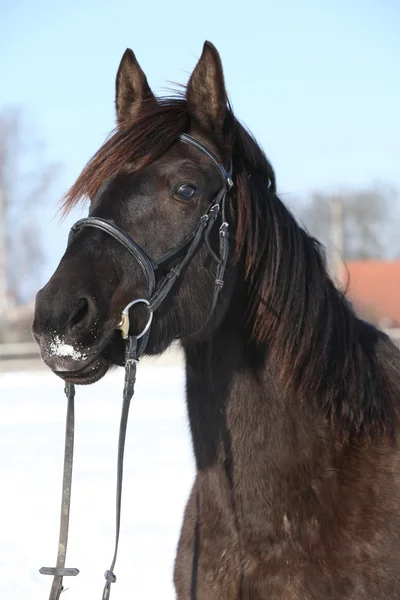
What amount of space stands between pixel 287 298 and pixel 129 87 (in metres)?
1.18

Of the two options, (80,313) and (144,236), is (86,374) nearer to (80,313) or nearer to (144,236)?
(80,313)

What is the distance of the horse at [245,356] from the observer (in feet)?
9.88

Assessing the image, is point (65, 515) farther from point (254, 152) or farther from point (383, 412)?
point (254, 152)

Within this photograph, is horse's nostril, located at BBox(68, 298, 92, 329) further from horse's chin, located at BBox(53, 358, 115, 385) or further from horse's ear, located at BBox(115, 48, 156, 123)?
horse's ear, located at BBox(115, 48, 156, 123)

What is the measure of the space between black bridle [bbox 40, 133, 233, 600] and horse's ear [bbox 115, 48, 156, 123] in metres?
0.42

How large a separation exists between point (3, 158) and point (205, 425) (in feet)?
109

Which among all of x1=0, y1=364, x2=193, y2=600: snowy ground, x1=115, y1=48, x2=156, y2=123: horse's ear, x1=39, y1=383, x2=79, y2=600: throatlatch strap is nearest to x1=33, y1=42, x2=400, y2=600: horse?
x1=115, y1=48, x2=156, y2=123: horse's ear

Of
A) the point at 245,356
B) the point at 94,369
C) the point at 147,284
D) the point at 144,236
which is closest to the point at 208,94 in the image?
the point at 144,236

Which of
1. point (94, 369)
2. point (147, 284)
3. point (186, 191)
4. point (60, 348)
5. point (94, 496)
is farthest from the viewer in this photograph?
point (94, 496)

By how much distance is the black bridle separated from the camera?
300cm

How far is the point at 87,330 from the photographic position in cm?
283

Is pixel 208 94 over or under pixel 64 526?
over

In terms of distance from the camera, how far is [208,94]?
3.30 meters

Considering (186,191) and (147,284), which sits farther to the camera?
(186,191)
